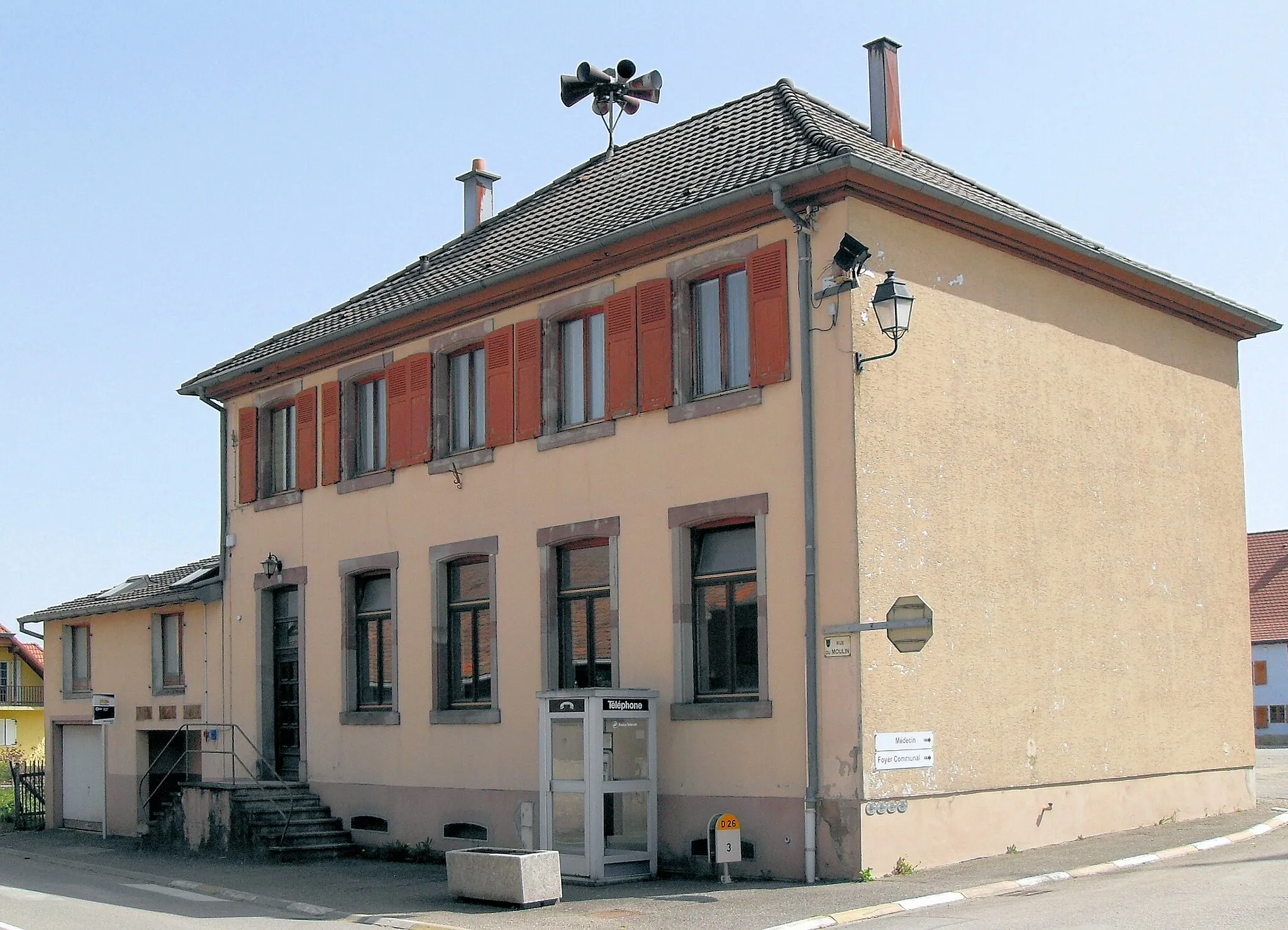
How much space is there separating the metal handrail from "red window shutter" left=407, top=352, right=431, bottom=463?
Answer: 5141 mm

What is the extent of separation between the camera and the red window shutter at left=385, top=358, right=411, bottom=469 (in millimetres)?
21172

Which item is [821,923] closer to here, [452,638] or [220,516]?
[452,638]

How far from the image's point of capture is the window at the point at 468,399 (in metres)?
20.3

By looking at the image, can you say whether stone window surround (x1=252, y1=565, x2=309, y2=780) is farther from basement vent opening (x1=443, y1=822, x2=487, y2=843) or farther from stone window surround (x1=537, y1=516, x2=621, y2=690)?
stone window surround (x1=537, y1=516, x2=621, y2=690)

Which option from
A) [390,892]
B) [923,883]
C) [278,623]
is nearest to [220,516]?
[278,623]

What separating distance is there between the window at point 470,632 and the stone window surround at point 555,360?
2.13m

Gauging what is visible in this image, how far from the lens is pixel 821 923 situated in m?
12.6

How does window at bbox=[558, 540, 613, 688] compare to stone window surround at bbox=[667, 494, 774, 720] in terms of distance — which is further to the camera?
window at bbox=[558, 540, 613, 688]

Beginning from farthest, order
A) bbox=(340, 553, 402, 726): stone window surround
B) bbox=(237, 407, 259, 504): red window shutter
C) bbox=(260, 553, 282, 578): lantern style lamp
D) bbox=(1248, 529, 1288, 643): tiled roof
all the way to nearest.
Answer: bbox=(1248, 529, 1288, 643): tiled roof, bbox=(237, 407, 259, 504): red window shutter, bbox=(260, 553, 282, 578): lantern style lamp, bbox=(340, 553, 402, 726): stone window surround

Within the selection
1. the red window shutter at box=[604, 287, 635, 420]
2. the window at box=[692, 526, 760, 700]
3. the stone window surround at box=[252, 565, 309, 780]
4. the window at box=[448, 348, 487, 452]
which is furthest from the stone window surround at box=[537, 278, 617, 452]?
the stone window surround at box=[252, 565, 309, 780]

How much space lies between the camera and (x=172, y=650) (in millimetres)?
26172

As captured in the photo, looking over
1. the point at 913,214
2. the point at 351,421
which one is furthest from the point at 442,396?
the point at 913,214

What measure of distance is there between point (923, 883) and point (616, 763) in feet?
11.6

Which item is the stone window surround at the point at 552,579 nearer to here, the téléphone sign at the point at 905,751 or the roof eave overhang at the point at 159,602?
the téléphone sign at the point at 905,751
